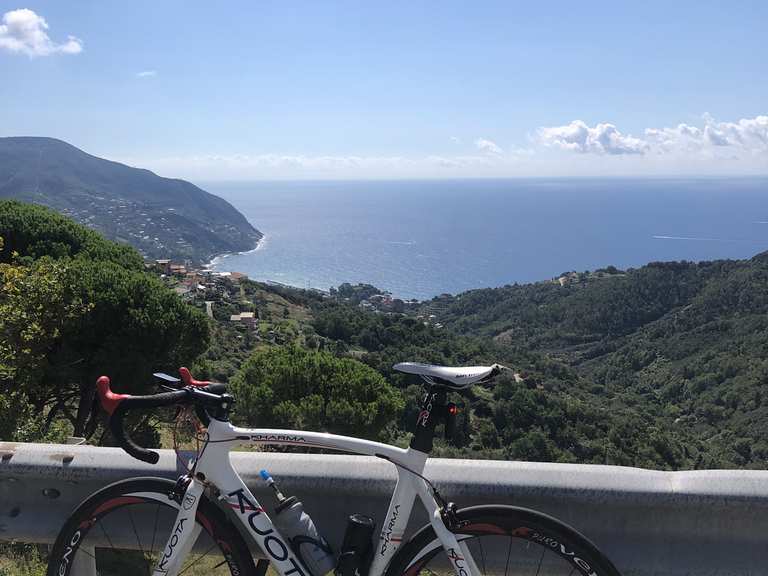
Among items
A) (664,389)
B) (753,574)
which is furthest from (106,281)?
(664,389)

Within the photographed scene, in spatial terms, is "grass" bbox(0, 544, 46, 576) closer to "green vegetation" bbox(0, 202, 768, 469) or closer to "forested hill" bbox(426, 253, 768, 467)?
"green vegetation" bbox(0, 202, 768, 469)

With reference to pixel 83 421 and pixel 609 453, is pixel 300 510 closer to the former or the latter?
pixel 83 421

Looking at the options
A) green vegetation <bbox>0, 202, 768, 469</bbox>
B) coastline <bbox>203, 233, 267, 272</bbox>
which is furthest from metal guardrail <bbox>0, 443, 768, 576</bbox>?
coastline <bbox>203, 233, 267, 272</bbox>

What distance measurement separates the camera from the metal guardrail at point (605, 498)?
86.4 inches

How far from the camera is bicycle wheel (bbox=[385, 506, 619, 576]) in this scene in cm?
199

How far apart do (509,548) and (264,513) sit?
0.90 meters

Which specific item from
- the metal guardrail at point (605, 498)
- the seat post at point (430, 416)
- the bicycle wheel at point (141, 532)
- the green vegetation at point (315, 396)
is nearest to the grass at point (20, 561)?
the bicycle wheel at point (141, 532)

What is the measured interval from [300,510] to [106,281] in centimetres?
1032

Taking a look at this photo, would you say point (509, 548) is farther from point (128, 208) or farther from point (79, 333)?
point (128, 208)

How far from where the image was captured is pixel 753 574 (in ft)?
7.24

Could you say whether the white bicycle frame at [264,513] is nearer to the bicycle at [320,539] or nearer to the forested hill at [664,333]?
the bicycle at [320,539]

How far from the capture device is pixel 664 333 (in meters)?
72.9

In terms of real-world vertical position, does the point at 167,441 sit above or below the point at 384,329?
above

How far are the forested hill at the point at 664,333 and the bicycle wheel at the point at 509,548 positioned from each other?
122 ft
